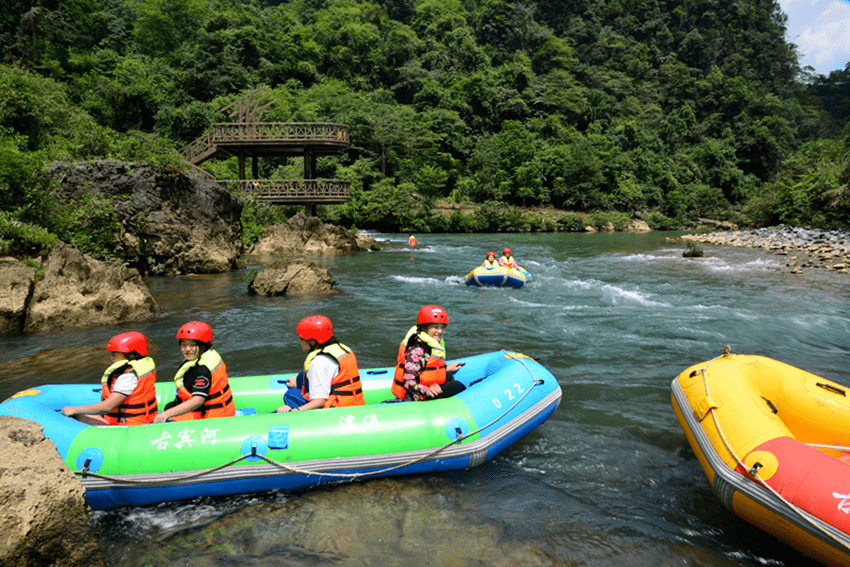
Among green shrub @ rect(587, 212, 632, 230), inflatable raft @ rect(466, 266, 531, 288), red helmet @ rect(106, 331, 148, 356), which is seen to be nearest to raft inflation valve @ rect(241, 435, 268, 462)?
red helmet @ rect(106, 331, 148, 356)

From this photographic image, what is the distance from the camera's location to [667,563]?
3049 mm

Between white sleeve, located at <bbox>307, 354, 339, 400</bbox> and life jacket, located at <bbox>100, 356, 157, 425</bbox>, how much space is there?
1235 mm

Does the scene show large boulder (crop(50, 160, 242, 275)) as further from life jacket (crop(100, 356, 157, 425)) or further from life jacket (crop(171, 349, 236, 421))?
life jacket (crop(171, 349, 236, 421))

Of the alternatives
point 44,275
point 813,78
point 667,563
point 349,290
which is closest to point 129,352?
point 667,563

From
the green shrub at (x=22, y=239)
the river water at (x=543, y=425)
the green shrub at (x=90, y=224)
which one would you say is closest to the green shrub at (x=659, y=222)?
the river water at (x=543, y=425)

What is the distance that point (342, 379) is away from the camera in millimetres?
4160

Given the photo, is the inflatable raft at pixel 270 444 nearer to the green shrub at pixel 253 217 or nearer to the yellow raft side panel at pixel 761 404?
the yellow raft side panel at pixel 761 404

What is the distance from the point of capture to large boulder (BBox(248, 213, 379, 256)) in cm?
1944

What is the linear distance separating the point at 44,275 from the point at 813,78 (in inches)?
3714

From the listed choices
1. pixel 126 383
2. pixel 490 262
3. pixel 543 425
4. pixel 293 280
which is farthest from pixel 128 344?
pixel 490 262

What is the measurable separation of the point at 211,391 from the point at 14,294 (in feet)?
20.1

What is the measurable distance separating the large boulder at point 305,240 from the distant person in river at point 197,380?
1584cm

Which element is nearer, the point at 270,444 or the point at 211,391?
the point at 270,444

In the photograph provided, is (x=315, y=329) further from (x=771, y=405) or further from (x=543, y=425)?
(x=771, y=405)
